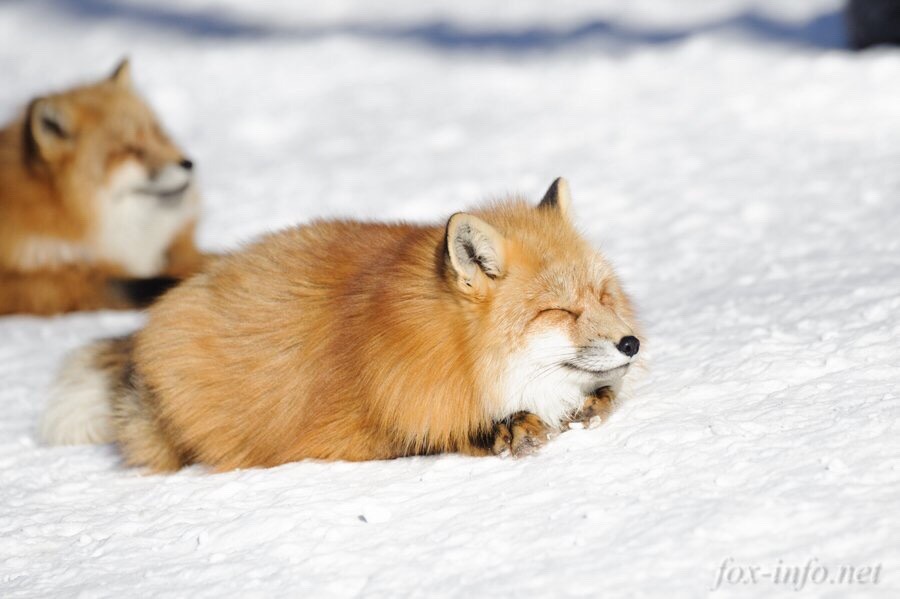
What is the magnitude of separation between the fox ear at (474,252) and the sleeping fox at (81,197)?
3.11 m

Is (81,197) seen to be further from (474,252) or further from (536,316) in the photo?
(536,316)

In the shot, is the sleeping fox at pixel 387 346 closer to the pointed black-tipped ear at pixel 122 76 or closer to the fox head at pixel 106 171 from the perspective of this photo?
the fox head at pixel 106 171

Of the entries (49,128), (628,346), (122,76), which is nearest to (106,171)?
(49,128)

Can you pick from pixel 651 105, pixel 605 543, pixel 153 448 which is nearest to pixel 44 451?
pixel 153 448

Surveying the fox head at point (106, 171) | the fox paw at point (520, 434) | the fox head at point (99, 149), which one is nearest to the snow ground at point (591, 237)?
the fox paw at point (520, 434)

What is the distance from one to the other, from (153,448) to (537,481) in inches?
58.7

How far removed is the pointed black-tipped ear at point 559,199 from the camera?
141 inches

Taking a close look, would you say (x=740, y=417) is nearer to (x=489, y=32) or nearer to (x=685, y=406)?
(x=685, y=406)

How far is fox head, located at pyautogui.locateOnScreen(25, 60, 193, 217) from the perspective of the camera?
234 inches

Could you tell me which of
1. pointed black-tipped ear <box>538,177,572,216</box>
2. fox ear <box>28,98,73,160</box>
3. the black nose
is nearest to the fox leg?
the black nose

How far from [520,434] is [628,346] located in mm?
430

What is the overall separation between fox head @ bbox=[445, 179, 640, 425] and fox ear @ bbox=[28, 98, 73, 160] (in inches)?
141

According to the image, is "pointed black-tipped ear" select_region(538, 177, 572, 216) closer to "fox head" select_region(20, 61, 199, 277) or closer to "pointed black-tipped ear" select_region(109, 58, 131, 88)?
"fox head" select_region(20, 61, 199, 277)

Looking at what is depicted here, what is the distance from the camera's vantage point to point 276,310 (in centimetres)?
350
